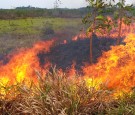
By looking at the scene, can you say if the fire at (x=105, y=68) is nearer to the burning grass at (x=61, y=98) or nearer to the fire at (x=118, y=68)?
the fire at (x=118, y=68)

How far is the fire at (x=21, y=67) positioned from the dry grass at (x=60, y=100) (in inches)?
473

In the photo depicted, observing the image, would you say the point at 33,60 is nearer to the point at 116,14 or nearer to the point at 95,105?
the point at 116,14

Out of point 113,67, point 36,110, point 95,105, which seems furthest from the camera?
point 113,67

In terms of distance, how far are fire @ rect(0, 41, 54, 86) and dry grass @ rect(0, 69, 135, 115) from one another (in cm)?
1200

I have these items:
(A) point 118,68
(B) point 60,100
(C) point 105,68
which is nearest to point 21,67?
Result: (C) point 105,68

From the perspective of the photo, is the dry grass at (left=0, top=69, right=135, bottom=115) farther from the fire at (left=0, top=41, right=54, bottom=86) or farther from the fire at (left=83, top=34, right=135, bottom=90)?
the fire at (left=0, top=41, right=54, bottom=86)

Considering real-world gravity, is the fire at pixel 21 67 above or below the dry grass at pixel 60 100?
below

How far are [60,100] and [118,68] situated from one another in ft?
49.5

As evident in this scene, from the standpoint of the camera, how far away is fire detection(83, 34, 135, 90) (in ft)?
73.2

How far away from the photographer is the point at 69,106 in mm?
9711

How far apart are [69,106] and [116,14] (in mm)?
19187

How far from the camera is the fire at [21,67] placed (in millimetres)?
24859

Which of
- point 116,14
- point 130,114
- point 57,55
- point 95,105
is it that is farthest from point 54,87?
point 57,55

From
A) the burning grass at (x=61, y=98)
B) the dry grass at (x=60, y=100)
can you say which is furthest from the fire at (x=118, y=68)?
the dry grass at (x=60, y=100)
